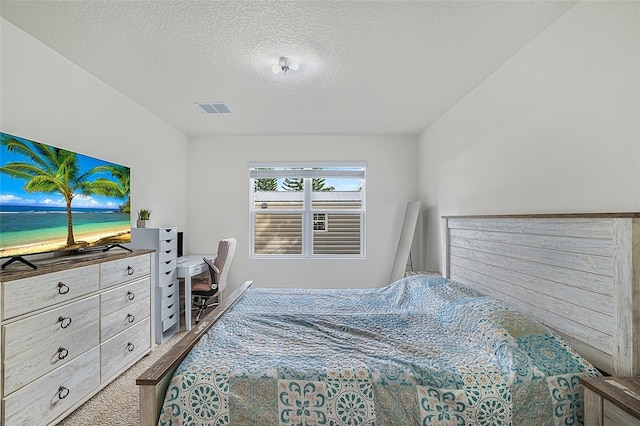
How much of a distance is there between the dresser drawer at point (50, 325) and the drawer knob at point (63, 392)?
312mm

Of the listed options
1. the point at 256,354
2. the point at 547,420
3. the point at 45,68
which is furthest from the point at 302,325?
the point at 45,68

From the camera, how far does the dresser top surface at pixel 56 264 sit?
177 cm

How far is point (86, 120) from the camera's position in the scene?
280 centimetres

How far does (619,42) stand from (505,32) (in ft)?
2.24

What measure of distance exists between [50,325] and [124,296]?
70cm

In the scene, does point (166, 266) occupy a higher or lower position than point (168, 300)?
higher

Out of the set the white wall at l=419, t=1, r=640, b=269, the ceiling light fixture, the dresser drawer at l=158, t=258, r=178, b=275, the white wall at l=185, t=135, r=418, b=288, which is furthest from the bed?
the white wall at l=185, t=135, r=418, b=288

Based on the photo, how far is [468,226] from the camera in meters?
2.88

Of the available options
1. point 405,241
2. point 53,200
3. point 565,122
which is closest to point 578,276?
point 565,122

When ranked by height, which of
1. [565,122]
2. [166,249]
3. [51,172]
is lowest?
[166,249]

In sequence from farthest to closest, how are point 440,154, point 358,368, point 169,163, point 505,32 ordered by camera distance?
point 169,163 → point 440,154 → point 505,32 → point 358,368

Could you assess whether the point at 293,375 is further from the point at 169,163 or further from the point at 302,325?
the point at 169,163

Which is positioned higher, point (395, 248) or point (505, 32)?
point (505, 32)

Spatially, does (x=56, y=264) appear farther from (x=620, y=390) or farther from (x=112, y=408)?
(x=620, y=390)
